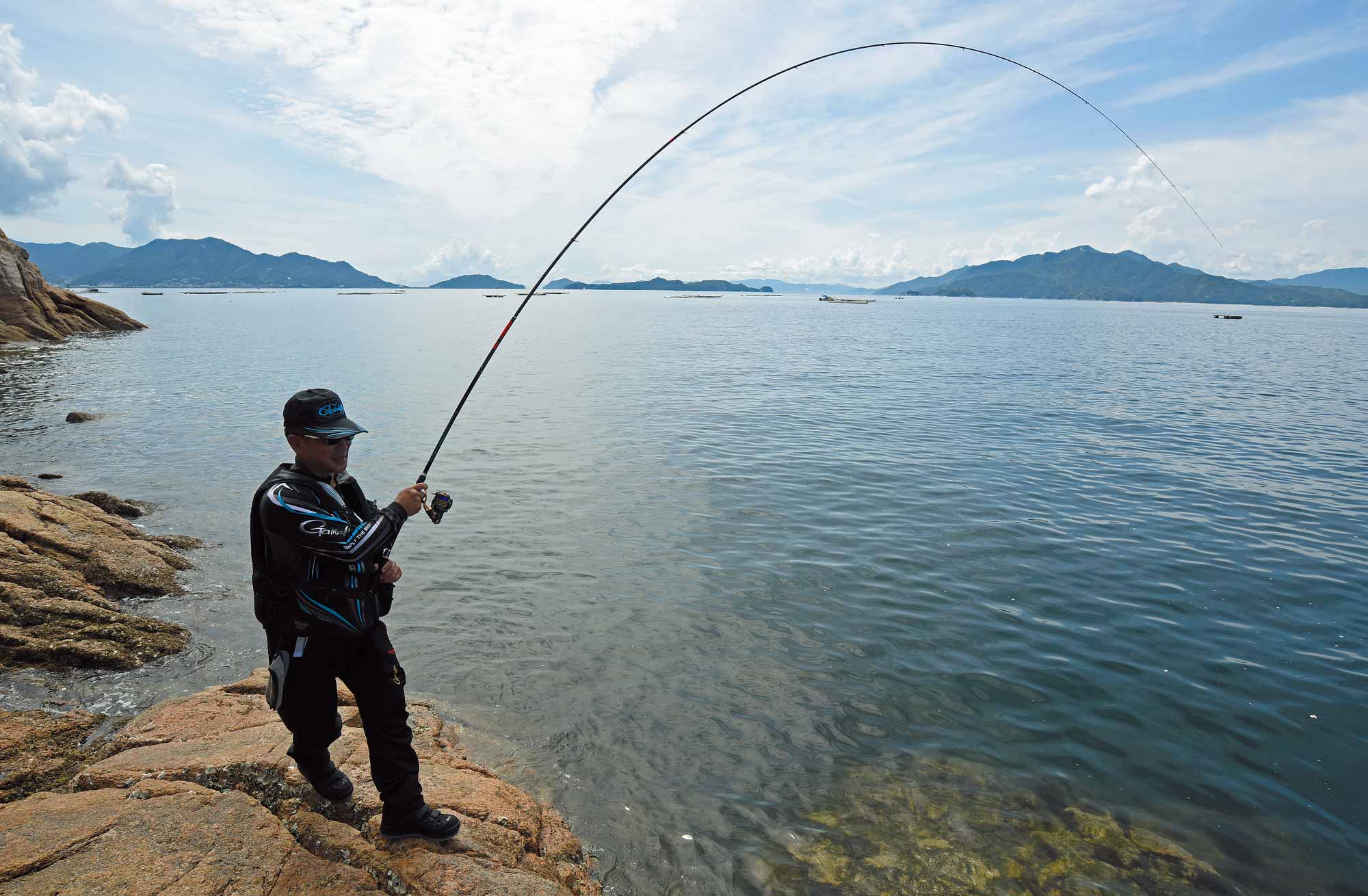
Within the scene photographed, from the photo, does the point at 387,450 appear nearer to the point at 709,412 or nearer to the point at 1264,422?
the point at 709,412

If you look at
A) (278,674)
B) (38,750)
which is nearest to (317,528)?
(278,674)

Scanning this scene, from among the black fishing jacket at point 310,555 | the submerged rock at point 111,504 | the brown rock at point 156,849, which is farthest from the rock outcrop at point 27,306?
the black fishing jacket at point 310,555

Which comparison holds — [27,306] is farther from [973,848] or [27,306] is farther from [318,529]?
[973,848]

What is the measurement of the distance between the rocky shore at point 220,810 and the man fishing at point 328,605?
35 centimetres

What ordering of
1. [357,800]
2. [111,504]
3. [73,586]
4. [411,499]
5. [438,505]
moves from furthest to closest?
[111,504]
[73,586]
[438,505]
[357,800]
[411,499]

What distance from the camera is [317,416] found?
4164mm

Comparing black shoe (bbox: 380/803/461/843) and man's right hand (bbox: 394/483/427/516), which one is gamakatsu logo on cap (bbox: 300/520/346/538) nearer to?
man's right hand (bbox: 394/483/427/516)

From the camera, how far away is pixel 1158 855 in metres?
5.86

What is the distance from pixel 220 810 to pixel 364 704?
3.74 ft

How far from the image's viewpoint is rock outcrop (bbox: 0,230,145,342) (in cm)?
4750

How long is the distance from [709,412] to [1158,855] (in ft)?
68.8

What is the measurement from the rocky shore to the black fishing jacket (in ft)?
4.42

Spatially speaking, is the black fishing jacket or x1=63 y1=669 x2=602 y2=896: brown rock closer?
the black fishing jacket

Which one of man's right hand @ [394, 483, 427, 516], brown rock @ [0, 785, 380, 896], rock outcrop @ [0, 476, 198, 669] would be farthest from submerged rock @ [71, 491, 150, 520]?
man's right hand @ [394, 483, 427, 516]
